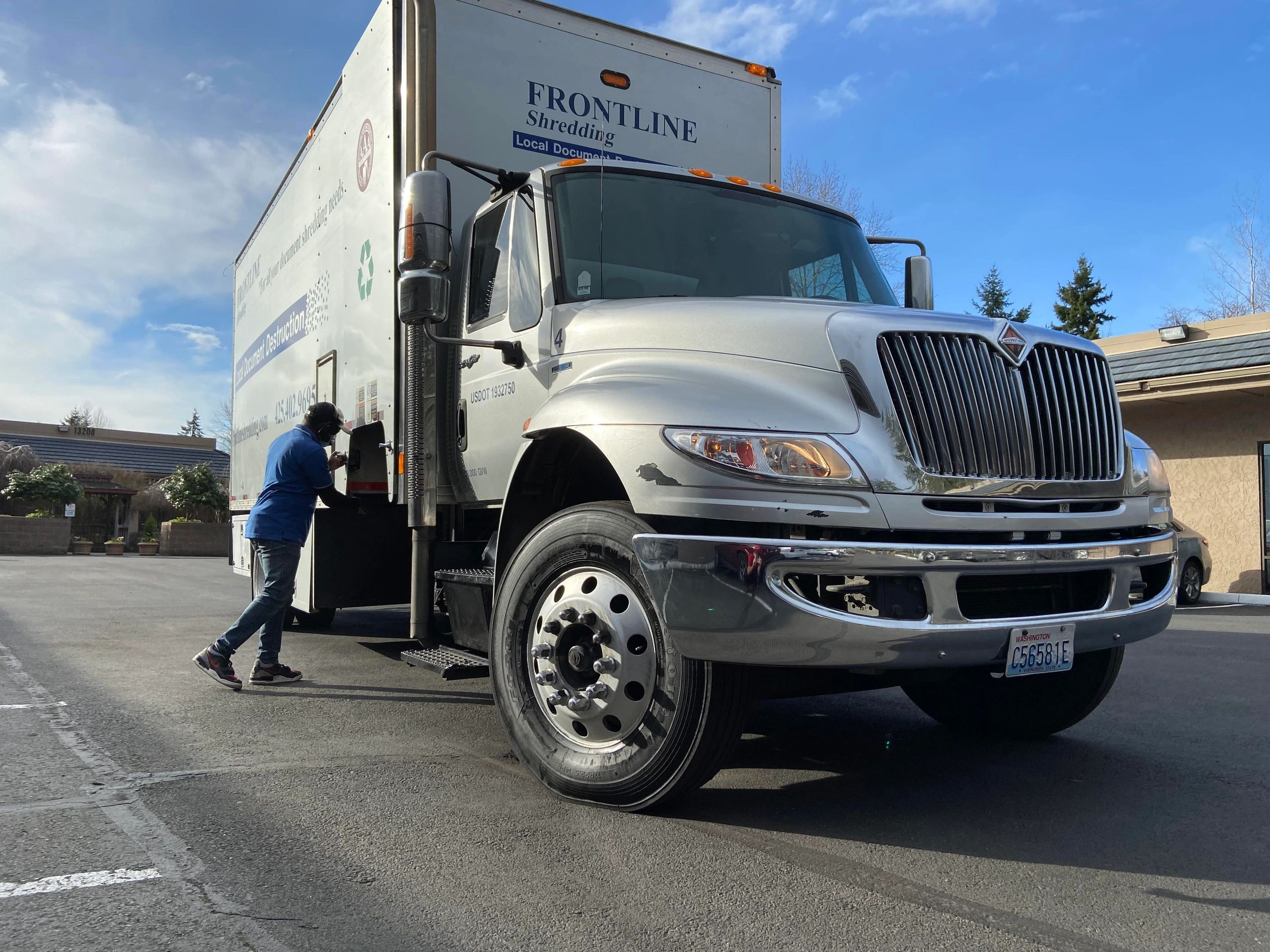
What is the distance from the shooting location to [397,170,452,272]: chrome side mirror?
14.7 feet

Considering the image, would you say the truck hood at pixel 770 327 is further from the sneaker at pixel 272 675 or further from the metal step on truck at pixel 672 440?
the sneaker at pixel 272 675

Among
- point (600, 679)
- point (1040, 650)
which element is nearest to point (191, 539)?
point (600, 679)

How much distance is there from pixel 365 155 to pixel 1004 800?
5124mm

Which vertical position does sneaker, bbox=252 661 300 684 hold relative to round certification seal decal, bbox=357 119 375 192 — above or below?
below

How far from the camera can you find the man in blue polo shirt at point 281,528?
631 centimetres

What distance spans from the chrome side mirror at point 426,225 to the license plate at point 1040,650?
2.81m

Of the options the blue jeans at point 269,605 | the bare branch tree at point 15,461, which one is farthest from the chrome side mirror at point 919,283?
the bare branch tree at point 15,461

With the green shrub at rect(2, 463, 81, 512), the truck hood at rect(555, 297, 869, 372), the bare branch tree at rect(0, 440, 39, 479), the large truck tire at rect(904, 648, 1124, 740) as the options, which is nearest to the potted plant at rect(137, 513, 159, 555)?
the green shrub at rect(2, 463, 81, 512)

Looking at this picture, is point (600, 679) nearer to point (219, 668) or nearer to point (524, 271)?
point (524, 271)

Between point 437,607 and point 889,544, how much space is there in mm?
3212

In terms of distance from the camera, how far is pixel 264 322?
9891mm

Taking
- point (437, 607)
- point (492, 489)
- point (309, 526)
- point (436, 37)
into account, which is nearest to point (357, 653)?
point (309, 526)

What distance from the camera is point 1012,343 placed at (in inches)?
148

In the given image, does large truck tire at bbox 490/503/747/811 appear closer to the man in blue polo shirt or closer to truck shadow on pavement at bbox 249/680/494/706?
truck shadow on pavement at bbox 249/680/494/706
